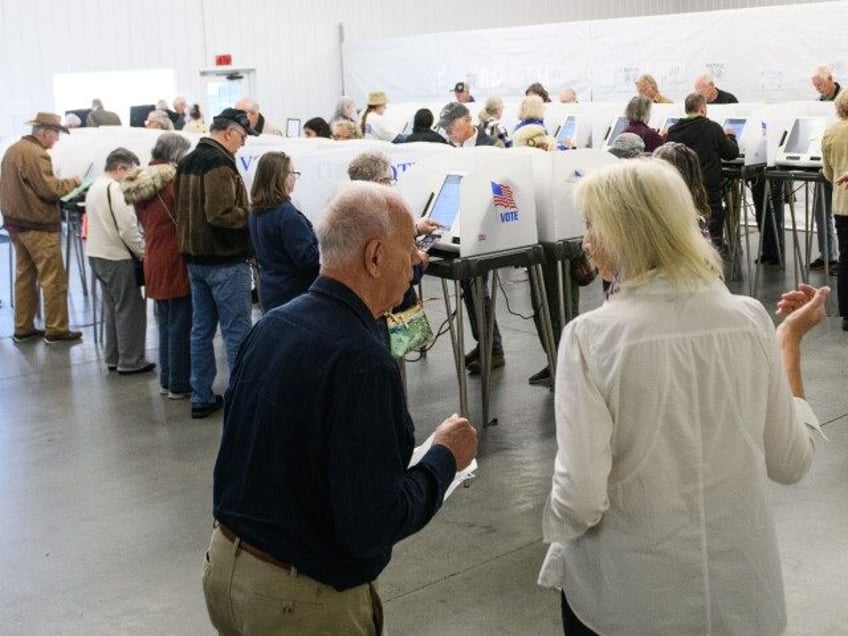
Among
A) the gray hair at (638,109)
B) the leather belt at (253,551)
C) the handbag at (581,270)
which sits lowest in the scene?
the leather belt at (253,551)

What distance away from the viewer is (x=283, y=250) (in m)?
4.81

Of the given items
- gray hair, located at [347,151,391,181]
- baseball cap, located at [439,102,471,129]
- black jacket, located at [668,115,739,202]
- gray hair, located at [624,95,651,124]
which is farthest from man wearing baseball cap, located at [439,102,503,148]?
gray hair, located at [347,151,391,181]

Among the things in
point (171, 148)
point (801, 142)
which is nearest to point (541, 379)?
point (171, 148)

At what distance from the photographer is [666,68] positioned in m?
12.3

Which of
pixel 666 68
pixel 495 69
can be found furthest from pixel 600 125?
pixel 495 69

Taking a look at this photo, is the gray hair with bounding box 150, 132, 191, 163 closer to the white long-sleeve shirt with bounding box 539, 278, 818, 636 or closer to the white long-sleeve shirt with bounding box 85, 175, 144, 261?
the white long-sleeve shirt with bounding box 85, 175, 144, 261

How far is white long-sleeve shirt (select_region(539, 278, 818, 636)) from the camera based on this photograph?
1692 millimetres

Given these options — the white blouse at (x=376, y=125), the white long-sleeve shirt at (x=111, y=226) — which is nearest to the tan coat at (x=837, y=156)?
the white long-sleeve shirt at (x=111, y=226)

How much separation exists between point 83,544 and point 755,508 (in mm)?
2933

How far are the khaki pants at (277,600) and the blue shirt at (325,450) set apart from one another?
3 centimetres

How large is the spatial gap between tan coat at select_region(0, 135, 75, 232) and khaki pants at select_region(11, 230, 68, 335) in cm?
12

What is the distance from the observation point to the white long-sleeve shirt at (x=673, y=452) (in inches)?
66.6

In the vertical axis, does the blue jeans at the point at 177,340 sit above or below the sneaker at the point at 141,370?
above

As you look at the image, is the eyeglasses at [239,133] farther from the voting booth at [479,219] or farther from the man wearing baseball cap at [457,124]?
the man wearing baseball cap at [457,124]
